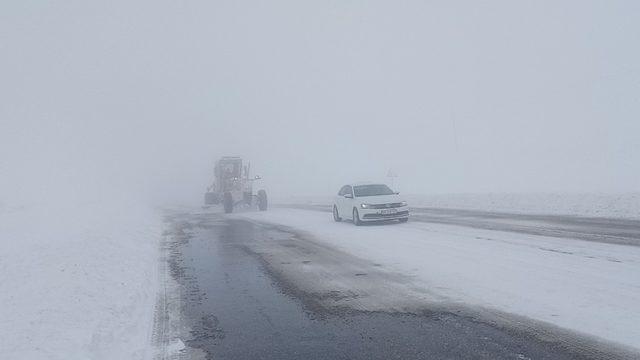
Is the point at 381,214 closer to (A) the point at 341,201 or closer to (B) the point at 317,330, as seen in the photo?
(A) the point at 341,201

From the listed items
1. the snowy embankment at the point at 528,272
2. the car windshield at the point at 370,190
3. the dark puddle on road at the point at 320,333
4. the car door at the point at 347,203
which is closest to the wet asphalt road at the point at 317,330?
the dark puddle on road at the point at 320,333

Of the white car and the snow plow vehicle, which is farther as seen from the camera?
the snow plow vehicle

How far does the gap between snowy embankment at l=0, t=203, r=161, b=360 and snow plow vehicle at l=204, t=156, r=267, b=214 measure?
1834 centimetres

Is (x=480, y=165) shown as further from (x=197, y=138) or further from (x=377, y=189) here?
(x=197, y=138)

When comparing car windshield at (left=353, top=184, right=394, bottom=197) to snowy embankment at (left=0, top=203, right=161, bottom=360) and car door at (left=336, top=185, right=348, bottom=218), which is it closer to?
car door at (left=336, top=185, right=348, bottom=218)

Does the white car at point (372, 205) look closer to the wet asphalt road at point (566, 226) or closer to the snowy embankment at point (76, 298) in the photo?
the wet asphalt road at point (566, 226)

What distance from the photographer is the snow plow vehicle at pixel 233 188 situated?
33.6 m

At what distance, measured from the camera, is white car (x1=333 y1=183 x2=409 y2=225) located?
64.6 ft

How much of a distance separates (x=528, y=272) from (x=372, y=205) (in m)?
10.7

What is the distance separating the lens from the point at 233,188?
35.1 meters

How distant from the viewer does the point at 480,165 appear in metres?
60.3

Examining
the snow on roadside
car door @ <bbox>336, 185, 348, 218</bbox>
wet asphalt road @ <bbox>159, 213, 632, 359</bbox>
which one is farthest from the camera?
car door @ <bbox>336, 185, 348, 218</bbox>

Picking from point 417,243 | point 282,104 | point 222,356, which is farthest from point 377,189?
point 282,104

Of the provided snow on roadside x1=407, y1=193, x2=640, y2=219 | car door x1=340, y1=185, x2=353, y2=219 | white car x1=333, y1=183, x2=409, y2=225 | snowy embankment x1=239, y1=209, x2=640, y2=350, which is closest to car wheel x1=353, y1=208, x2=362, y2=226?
white car x1=333, y1=183, x2=409, y2=225
